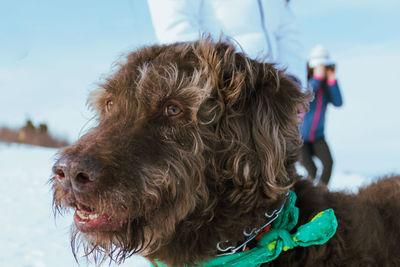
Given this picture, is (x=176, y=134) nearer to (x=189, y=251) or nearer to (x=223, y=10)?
(x=189, y=251)

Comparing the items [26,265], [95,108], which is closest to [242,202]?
[95,108]

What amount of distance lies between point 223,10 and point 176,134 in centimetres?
181

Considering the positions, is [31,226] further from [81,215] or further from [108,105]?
[81,215]

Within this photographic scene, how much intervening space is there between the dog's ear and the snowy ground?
93 cm

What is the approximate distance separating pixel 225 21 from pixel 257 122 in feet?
5.47

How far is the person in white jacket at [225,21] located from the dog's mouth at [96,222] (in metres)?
1.66

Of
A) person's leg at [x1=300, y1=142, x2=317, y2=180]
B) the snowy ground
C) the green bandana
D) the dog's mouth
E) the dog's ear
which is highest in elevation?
the dog's ear

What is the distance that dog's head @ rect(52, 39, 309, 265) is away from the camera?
186 centimetres

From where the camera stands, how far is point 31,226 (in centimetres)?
492

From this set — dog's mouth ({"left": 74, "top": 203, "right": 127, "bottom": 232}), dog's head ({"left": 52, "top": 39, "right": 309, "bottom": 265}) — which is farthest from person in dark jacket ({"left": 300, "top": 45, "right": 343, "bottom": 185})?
dog's mouth ({"left": 74, "top": 203, "right": 127, "bottom": 232})

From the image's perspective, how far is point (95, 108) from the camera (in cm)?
259

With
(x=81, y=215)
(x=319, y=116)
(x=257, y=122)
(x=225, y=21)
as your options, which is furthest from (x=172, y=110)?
(x=319, y=116)

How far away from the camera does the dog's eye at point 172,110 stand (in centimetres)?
200

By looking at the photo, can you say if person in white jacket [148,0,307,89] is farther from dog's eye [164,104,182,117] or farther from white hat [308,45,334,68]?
white hat [308,45,334,68]
